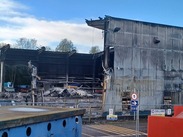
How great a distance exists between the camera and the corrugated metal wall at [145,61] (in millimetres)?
33500

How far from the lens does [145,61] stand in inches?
1395

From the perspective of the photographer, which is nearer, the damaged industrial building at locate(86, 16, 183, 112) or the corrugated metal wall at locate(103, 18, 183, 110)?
the damaged industrial building at locate(86, 16, 183, 112)

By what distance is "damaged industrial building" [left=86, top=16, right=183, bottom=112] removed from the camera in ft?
109

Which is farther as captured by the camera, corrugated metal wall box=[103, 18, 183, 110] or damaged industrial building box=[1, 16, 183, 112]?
corrugated metal wall box=[103, 18, 183, 110]

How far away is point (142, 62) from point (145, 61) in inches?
17.0

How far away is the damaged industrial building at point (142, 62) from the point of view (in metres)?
33.3

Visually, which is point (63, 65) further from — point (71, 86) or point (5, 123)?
point (5, 123)

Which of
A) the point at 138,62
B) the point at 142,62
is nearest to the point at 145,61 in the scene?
the point at 142,62

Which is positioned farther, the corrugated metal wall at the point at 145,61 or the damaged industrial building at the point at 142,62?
the corrugated metal wall at the point at 145,61

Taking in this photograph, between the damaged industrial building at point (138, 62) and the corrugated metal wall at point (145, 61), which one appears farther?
the corrugated metal wall at point (145, 61)

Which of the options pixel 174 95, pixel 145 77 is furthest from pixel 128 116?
pixel 174 95

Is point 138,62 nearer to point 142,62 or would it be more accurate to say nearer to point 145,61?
point 142,62

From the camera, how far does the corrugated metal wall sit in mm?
33500

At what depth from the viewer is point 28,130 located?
19.8 feet
